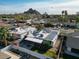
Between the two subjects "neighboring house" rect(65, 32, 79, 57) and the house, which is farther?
"neighboring house" rect(65, 32, 79, 57)

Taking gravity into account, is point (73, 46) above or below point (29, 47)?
above

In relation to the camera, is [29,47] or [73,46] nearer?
[73,46]

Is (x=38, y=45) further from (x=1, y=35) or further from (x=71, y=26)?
(x=71, y=26)

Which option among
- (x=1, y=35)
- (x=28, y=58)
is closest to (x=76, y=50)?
(x=28, y=58)

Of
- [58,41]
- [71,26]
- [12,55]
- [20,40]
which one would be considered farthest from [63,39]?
[71,26]

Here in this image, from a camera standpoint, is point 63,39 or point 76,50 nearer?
point 76,50

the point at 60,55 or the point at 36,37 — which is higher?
the point at 36,37

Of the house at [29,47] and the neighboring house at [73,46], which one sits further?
the neighboring house at [73,46]

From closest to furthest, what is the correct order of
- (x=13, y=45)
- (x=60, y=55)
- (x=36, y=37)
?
(x=60, y=55), (x=13, y=45), (x=36, y=37)

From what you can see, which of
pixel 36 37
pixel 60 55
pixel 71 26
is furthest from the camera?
pixel 71 26
